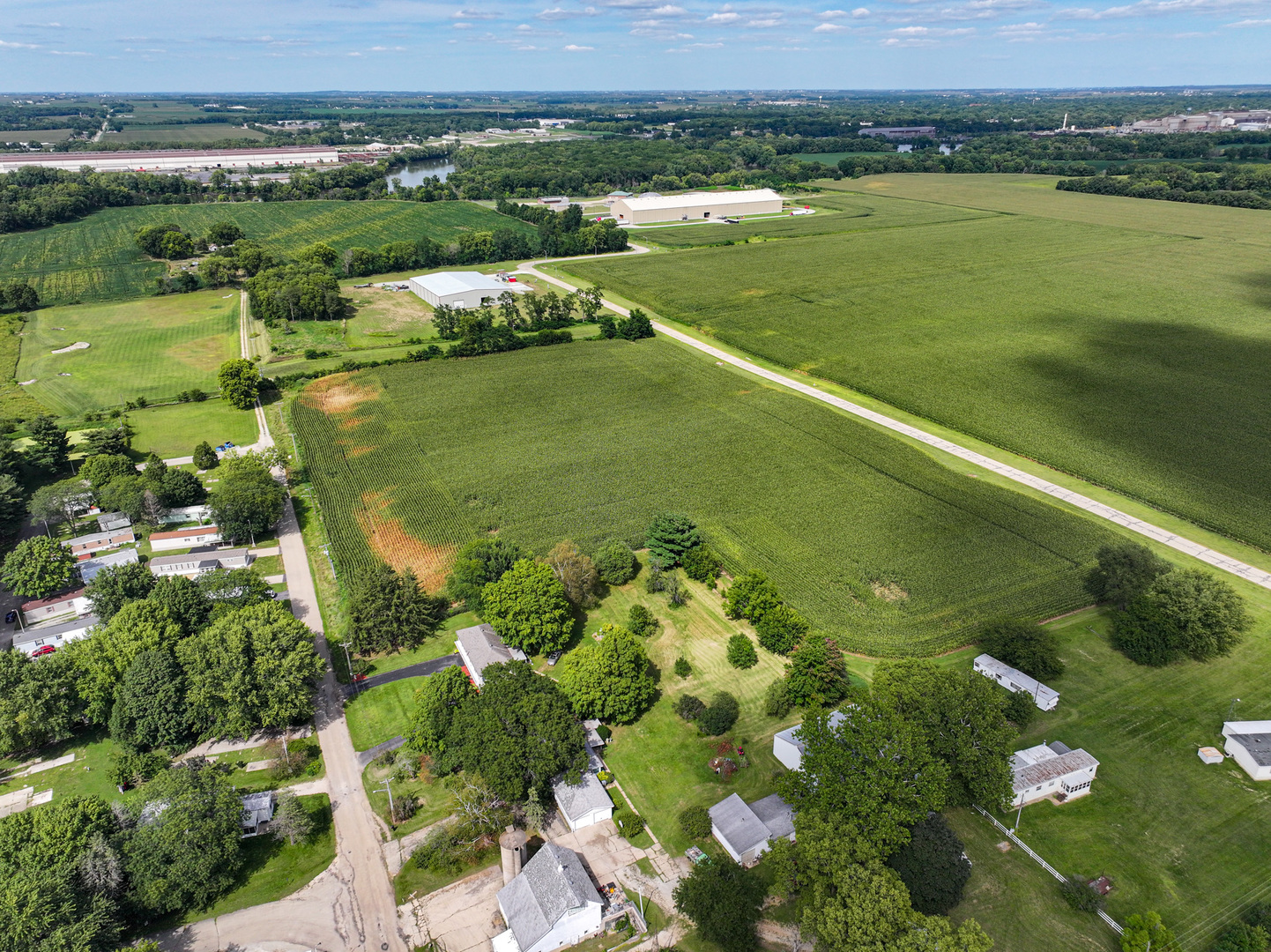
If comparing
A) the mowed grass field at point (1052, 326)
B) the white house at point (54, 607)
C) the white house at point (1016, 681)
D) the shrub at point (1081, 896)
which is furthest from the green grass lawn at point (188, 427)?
the shrub at point (1081, 896)

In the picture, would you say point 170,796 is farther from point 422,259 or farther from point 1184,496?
point 422,259

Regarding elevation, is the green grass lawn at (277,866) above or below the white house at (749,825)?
below

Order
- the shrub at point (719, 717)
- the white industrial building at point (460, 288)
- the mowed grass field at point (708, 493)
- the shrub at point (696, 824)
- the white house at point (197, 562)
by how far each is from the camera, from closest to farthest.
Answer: the shrub at point (696, 824) → the shrub at point (719, 717) → the mowed grass field at point (708, 493) → the white house at point (197, 562) → the white industrial building at point (460, 288)

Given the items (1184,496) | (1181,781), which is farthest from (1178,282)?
(1181,781)

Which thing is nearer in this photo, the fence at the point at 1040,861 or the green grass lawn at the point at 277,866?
the fence at the point at 1040,861

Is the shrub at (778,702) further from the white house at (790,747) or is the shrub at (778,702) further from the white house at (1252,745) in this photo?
the white house at (1252,745)

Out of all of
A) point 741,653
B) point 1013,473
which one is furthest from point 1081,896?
point 1013,473

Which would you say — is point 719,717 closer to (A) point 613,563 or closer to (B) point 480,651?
(B) point 480,651
